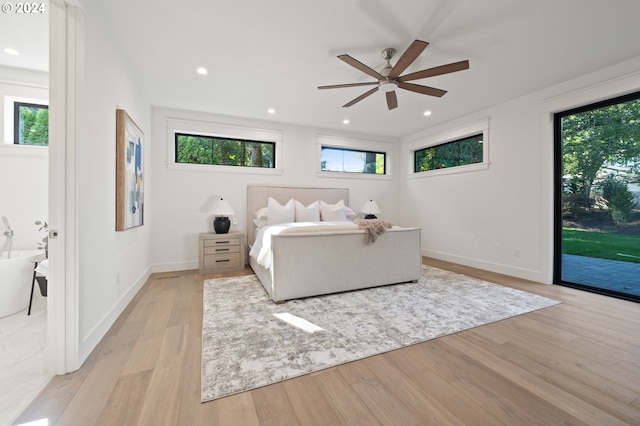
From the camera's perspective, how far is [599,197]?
313 cm

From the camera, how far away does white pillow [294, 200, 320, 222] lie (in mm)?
4473

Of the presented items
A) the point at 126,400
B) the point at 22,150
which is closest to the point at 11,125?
the point at 22,150

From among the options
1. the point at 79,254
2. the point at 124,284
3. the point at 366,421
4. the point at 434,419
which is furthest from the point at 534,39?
the point at 124,284

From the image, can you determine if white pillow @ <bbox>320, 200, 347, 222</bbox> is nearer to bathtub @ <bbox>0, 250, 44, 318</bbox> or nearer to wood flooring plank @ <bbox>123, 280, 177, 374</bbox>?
wood flooring plank @ <bbox>123, 280, 177, 374</bbox>

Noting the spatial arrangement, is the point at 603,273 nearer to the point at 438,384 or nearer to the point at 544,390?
the point at 544,390

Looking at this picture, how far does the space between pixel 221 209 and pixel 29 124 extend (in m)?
2.40

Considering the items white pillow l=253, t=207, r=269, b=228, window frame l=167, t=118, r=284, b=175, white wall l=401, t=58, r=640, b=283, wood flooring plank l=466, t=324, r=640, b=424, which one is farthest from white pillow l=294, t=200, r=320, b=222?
wood flooring plank l=466, t=324, r=640, b=424

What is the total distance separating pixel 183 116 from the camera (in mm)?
4180

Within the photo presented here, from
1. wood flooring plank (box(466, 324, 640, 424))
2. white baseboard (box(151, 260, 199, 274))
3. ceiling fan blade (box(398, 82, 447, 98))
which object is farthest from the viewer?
white baseboard (box(151, 260, 199, 274))

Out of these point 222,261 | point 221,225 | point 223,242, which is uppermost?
point 221,225

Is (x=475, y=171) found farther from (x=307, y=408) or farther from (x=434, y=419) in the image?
(x=307, y=408)

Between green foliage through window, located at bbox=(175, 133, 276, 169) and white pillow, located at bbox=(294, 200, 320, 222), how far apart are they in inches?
39.9

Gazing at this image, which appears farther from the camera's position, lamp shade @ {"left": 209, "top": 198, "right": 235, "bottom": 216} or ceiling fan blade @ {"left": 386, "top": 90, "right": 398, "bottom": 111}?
lamp shade @ {"left": 209, "top": 198, "right": 235, "bottom": 216}

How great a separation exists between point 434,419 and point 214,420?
3.49 ft
